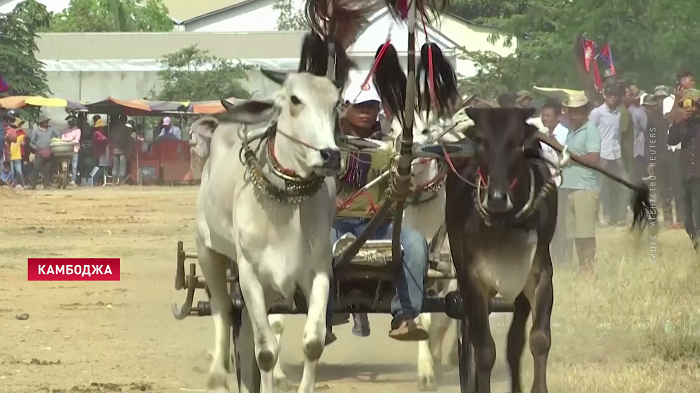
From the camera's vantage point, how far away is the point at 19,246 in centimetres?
1878

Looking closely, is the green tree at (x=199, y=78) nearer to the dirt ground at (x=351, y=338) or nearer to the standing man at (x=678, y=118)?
the standing man at (x=678, y=118)

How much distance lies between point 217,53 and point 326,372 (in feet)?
141

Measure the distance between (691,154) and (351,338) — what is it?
4.89 metres

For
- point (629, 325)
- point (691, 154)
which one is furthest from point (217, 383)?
point (691, 154)

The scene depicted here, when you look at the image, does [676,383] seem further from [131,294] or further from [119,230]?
[119,230]

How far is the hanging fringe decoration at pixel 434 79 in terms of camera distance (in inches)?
283

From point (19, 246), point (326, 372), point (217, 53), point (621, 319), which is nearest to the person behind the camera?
point (326, 372)

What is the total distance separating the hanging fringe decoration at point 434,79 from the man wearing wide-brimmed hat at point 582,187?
217 inches

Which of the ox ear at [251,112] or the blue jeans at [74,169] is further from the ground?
the ox ear at [251,112]

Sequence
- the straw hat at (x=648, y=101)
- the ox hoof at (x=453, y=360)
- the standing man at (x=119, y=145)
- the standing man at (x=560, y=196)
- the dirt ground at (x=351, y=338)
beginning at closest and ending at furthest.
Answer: the dirt ground at (x=351, y=338) < the ox hoof at (x=453, y=360) < the standing man at (x=560, y=196) < the straw hat at (x=648, y=101) < the standing man at (x=119, y=145)

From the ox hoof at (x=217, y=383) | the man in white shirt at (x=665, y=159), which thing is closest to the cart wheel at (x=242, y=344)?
the ox hoof at (x=217, y=383)

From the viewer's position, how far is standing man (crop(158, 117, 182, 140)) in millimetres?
32281

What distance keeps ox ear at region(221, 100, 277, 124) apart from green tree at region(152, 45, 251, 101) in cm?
3081

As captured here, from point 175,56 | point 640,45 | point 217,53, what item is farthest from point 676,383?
point 217,53
